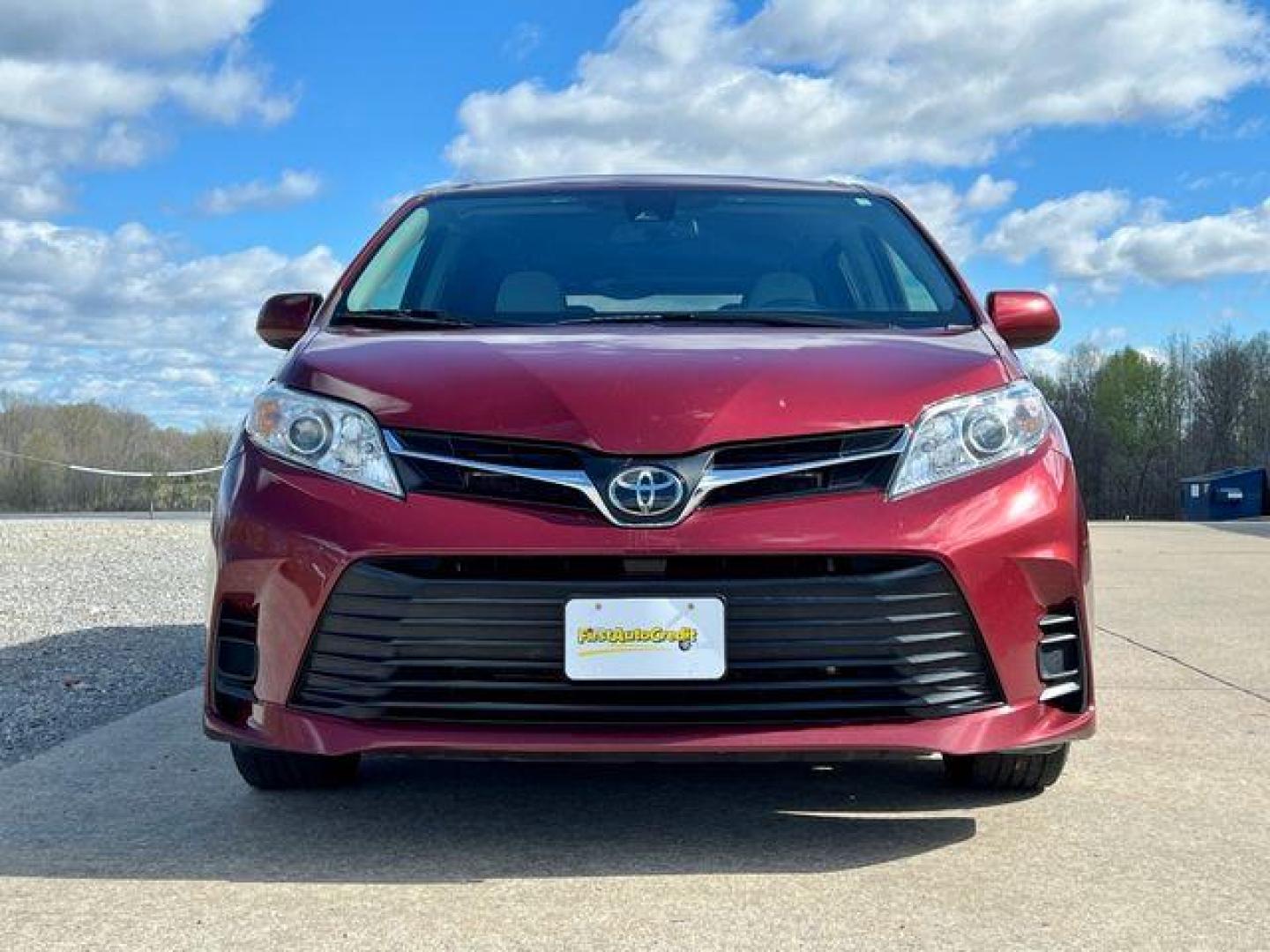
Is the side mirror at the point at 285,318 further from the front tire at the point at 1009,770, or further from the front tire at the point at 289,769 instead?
the front tire at the point at 1009,770

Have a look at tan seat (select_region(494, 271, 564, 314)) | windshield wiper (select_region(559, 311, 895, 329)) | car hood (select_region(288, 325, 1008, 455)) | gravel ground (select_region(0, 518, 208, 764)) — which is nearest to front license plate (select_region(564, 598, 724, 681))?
car hood (select_region(288, 325, 1008, 455))

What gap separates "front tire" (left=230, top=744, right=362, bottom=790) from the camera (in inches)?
132

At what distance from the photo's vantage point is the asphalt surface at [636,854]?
2455 mm

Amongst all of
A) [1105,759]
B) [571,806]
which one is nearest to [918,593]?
[571,806]

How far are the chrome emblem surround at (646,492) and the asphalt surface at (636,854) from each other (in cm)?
73

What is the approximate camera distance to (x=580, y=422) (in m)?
2.81

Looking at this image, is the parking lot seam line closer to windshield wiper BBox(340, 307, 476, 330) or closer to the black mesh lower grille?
the black mesh lower grille

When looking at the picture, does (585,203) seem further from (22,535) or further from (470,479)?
(22,535)

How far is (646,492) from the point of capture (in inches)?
107

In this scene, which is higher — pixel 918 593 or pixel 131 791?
pixel 918 593

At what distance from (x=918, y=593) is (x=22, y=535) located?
14.9m

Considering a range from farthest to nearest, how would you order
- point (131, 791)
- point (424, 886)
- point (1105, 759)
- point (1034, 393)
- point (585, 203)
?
1. point (585, 203)
2. point (1105, 759)
3. point (131, 791)
4. point (1034, 393)
5. point (424, 886)

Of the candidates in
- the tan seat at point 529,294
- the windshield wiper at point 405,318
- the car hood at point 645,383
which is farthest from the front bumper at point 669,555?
the tan seat at point 529,294

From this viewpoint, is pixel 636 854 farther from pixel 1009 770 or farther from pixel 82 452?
pixel 82 452
